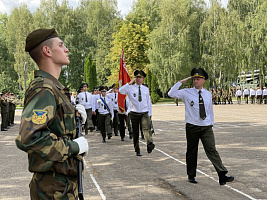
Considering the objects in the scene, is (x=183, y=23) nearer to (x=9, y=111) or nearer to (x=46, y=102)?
(x=9, y=111)

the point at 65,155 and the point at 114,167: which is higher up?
the point at 65,155

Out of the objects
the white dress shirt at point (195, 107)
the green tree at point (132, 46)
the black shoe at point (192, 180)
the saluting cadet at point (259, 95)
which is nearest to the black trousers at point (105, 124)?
the white dress shirt at point (195, 107)

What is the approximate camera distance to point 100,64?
207 feet

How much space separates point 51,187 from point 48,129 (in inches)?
15.7

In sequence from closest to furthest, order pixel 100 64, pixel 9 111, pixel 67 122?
pixel 67 122, pixel 9 111, pixel 100 64

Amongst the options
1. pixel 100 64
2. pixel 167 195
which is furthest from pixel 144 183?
pixel 100 64

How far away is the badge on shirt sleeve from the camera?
2.14 metres

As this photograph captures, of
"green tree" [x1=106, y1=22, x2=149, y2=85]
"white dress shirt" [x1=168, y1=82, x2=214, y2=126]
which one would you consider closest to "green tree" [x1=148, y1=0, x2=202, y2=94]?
"green tree" [x1=106, y1=22, x2=149, y2=85]

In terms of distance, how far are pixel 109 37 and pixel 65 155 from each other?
6350 centimetres

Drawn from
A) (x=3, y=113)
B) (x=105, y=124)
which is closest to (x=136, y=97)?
(x=105, y=124)

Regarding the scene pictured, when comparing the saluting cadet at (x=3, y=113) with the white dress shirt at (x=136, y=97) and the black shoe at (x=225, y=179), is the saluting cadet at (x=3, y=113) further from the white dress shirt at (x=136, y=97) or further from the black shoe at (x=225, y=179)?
the black shoe at (x=225, y=179)

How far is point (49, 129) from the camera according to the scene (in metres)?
2.27

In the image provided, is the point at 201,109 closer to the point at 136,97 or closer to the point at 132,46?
the point at 136,97

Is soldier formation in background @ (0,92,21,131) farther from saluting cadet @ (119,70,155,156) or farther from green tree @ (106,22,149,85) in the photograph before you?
green tree @ (106,22,149,85)
